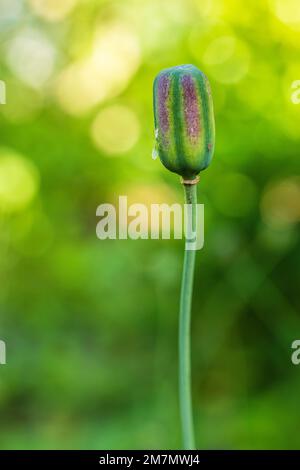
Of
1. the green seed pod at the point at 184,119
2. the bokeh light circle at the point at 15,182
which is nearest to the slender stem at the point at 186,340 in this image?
the green seed pod at the point at 184,119

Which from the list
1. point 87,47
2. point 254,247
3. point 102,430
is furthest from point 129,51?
point 102,430

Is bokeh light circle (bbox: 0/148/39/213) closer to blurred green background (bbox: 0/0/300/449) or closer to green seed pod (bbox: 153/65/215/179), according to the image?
blurred green background (bbox: 0/0/300/449)

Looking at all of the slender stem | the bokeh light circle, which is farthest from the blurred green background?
the slender stem

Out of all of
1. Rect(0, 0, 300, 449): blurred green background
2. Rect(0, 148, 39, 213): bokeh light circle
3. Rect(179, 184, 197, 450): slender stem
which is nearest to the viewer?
Rect(179, 184, 197, 450): slender stem
